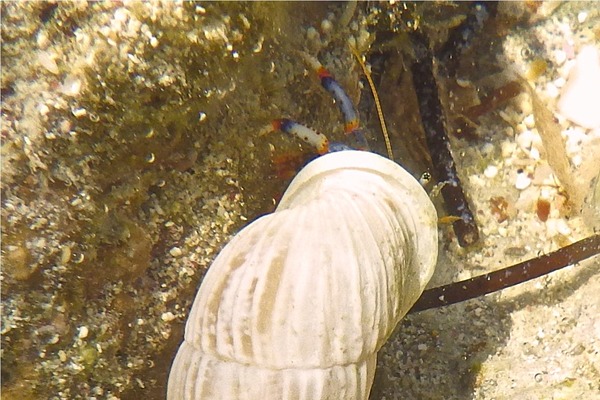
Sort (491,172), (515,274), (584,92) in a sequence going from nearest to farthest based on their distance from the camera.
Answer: (515,274), (584,92), (491,172)

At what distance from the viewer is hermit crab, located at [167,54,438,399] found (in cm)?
137

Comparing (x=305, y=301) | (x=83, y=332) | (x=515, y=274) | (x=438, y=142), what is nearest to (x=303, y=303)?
(x=305, y=301)

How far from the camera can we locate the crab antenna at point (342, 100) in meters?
1.70

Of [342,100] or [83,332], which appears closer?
[83,332]

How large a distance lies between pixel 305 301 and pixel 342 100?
29.2 inches

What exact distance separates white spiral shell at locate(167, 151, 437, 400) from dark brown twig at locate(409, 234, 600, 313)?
552mm

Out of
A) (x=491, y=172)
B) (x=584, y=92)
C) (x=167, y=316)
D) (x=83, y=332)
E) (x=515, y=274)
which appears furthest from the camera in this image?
(x=491, y=172)

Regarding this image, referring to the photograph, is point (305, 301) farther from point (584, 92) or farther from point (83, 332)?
point (584, 92)

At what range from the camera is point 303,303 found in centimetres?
136

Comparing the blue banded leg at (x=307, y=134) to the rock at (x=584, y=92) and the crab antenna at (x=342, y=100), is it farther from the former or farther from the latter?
the rock at (x=584, y=92)

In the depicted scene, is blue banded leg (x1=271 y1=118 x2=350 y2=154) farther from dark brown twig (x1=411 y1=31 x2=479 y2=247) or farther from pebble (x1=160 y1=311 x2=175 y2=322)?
pebble (x1=160 y1=311 x2=175 y2=322)

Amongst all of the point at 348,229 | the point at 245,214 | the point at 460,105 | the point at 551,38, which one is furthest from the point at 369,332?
the point at 551,38

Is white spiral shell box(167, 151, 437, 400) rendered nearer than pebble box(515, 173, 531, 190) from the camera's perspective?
Yes

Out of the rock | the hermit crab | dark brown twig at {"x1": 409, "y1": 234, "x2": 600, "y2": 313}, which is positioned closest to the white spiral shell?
the hermit crab
